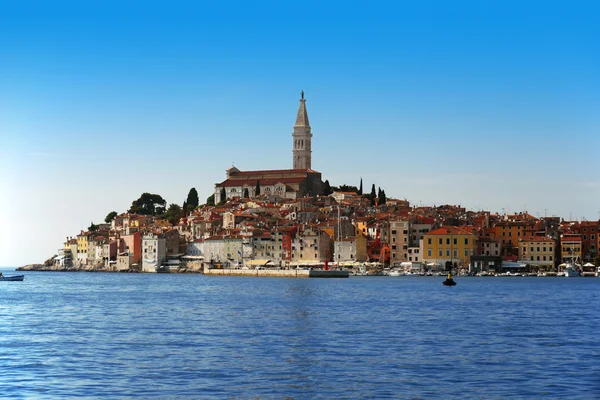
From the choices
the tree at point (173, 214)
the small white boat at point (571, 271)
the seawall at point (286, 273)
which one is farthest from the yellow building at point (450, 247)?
the tree at point (173, 214)

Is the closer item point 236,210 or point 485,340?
point 485,340

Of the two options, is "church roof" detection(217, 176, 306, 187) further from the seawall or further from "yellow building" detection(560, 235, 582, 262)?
"yellow building" detection(560, 235, 582, 262)

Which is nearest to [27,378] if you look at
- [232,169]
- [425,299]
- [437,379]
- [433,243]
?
[437,379]

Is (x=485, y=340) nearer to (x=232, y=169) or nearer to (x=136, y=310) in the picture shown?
(x=136, y=310)

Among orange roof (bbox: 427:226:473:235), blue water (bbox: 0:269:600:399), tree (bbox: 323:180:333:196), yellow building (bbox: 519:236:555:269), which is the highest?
tree (bbox: 323:180:333:196)

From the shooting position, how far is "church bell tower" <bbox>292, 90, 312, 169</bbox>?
136m

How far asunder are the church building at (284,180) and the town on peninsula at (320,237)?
180mm

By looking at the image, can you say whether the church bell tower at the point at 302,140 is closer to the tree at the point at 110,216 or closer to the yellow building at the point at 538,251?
the tree at the point at 110,216

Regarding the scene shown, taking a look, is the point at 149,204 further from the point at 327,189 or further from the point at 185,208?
the point at 327,189

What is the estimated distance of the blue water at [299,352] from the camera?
16.6 metres

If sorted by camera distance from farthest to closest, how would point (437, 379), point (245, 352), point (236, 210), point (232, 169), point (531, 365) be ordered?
point (232, 169) < point (236, 210) < point (245, 352) < point (531, 365) < point (437, 379)

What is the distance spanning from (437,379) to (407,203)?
9803cm

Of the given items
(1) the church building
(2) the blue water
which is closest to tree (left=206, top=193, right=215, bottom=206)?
(1) the church building

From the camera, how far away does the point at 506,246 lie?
91375 millimetres
